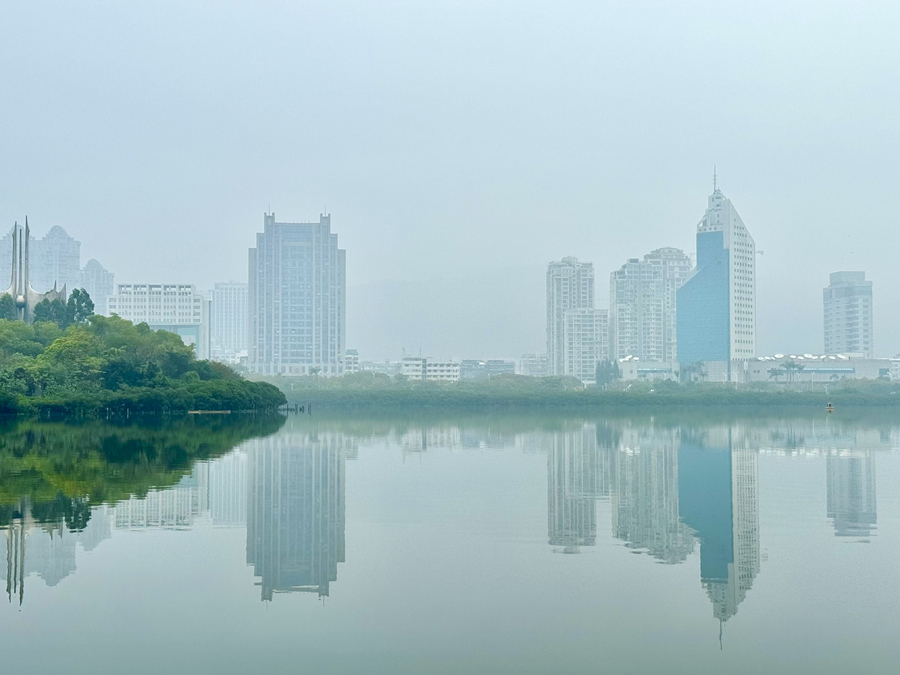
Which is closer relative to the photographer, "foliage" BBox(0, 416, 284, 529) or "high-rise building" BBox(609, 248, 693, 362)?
"foliage" BBox(0, 416, 284, 529)

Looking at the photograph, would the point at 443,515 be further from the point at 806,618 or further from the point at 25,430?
the point at 25,430

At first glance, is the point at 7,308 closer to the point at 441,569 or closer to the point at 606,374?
the point at 441,569

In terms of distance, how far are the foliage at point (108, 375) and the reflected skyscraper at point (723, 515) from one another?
105 feet

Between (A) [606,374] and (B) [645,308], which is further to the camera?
(B) [645,308]

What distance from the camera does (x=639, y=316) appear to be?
618 ft

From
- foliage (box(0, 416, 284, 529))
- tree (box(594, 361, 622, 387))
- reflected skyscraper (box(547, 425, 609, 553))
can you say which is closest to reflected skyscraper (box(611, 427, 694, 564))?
reflected skyscraper (box(547, 425, 609, 553))

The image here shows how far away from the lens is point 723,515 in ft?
58.0

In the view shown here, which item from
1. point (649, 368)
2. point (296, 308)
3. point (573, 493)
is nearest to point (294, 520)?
point (573, 493)

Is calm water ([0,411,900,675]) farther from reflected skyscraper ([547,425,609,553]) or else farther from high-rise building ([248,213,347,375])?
high-rise building ([248,213,347,375])

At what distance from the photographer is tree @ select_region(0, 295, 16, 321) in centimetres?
7688

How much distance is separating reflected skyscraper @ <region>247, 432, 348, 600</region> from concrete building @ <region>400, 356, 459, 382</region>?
5437 inches

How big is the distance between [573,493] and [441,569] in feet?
28.9

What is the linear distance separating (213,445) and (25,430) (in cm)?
959

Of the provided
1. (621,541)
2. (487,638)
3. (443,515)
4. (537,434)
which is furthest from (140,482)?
(537,434)
